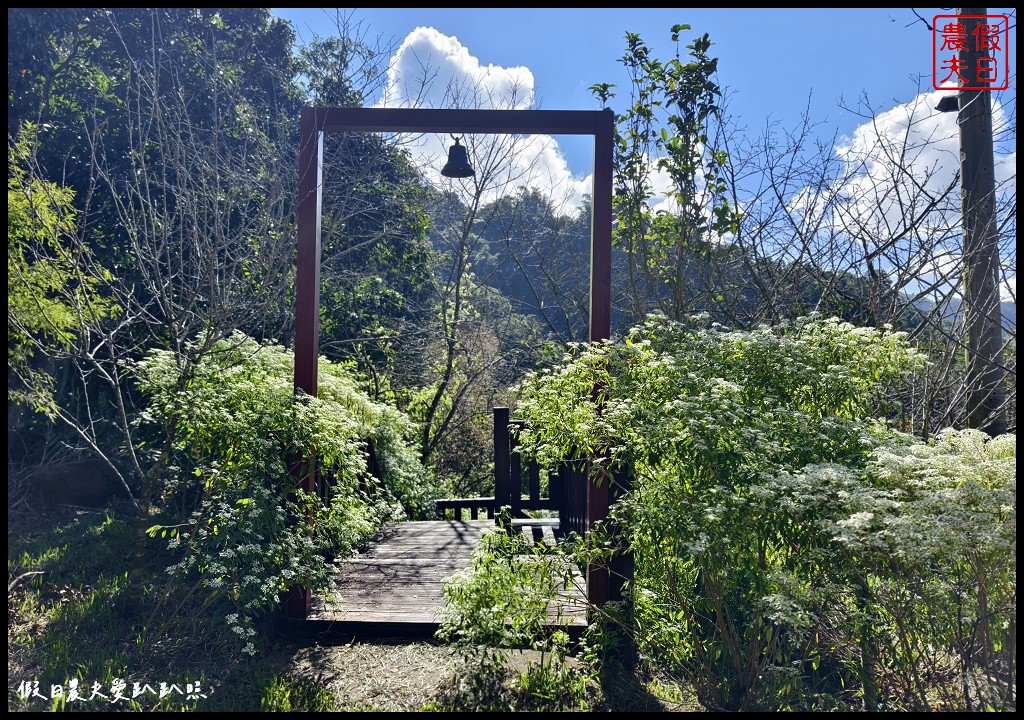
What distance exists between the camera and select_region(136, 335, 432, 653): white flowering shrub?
121 inches

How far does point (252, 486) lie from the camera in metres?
3.17

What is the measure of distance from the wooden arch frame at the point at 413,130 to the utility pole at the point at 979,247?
2073 mm

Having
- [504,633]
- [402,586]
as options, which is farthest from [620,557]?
[402,586]

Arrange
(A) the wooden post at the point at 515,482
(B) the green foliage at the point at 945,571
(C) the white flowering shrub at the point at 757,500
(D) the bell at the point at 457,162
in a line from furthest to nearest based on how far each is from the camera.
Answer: (A) the wooden post at the point at 515,482, (D) the bell at the point at 457,162, (C) the white flowering shrub at the point at 757,500, (B) the green foliage at the point at 945,571

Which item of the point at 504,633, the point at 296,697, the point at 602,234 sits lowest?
the point at 296,697

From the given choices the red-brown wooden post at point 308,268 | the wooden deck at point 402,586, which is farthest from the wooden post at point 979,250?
the red-brown wooden post at point 308,268

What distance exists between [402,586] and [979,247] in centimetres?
383

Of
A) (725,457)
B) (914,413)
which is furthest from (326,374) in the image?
(914,413)

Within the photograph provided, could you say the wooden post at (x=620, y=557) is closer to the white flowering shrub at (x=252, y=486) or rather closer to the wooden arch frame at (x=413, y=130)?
the wooden arch frame at (x=413, y=130)

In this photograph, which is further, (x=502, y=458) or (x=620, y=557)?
(x=502, y=458)

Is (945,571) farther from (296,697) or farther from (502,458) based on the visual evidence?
(502,458)

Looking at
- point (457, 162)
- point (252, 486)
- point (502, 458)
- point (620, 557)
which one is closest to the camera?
point (620, 557)

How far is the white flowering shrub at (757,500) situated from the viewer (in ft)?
7.63

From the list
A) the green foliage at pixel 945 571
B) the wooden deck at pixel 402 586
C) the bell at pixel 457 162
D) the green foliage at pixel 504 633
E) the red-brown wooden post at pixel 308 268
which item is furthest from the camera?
the bell at pixel 457 162
